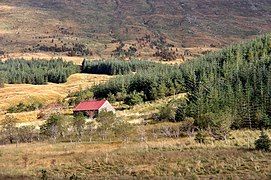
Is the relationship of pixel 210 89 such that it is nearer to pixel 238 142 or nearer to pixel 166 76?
pixel 238 142

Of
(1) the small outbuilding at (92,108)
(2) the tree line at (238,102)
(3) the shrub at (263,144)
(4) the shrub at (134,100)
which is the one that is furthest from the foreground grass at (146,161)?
(4) the shrub at (134,100)

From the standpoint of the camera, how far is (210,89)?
101562mm

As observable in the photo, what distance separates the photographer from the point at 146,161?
49.8 metres

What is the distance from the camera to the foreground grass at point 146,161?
43.3 m

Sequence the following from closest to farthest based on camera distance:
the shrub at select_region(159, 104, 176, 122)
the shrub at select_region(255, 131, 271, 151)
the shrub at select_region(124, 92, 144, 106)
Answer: the shrub at select_region(255, 131, 271, 151) → the shrub at select_region(159, 104, 176, 122) → the shrub at select_region(124, 92, 144, 106)

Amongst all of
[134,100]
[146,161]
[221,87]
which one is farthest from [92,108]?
[146,161]

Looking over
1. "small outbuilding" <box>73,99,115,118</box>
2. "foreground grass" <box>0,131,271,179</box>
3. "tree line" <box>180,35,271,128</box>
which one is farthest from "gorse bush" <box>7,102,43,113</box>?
"foreground grass" <box>0,131,271,179</box>

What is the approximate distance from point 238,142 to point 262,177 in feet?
71.4

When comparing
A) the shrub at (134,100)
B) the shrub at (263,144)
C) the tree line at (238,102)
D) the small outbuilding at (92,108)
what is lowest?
the shrub at (134,100)

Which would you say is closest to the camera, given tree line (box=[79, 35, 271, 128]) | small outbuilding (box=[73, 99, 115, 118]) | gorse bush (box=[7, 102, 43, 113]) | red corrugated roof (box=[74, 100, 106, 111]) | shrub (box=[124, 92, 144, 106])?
tree line (box=[79, 35, 271, 128])

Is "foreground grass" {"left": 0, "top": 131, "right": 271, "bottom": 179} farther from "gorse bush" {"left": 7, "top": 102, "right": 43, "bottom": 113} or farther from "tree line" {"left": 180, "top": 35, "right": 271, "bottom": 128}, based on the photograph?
"gorse bush" {"left": 7, "top": 102, "right": 43, "bottom": 113}

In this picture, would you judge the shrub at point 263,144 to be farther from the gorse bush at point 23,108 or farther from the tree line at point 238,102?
the gorse bush at point 23,108

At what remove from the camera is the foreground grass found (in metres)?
43.3

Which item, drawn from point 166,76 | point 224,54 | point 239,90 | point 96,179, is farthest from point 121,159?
point 224,54
